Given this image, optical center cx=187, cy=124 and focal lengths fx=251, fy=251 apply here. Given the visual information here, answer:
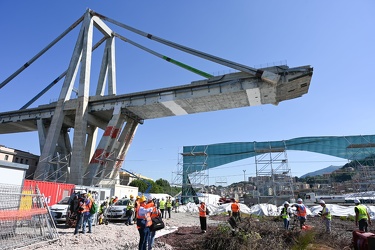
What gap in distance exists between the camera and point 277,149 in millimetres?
30438

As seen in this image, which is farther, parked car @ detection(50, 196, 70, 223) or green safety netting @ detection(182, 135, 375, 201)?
Result: green safety netting @ detection(182, 135, 375, 201)

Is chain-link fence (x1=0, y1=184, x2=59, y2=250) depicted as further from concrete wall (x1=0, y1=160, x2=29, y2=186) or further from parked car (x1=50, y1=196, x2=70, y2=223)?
parked car (x1=50, y1=196, x2=70, y2=223)

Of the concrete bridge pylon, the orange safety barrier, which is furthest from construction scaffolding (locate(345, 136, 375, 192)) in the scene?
the orange safety barrier

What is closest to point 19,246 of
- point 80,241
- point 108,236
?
Result: point 80,241

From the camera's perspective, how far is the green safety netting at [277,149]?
32062 millimetres

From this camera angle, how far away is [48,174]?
2961cm

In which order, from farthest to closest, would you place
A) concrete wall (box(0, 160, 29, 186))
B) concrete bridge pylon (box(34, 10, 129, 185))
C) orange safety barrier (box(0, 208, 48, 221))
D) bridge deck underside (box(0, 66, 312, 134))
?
concrete bridge pylon (box(34, 10, 129, 185)), bridge deck underside (box(0, 66, 312, 134)), concrete wall (box(0, 160, 29, 186)), orange safety barrier (box(0, 208, 48, 221))

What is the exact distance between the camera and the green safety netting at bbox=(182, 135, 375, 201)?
3206cm

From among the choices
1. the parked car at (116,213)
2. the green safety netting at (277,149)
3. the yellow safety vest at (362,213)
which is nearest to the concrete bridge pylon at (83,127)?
the green safety netting at (277,149)

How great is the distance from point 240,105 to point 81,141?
18077 mm

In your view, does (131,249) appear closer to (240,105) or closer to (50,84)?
(240,105)

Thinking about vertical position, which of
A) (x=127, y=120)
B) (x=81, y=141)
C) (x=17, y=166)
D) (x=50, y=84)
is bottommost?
(x=17, y=166)

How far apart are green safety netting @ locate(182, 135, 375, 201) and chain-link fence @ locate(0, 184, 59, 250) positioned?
22604mm

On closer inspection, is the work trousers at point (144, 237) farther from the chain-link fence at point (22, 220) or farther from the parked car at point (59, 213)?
the parked car at point (59, 213)
